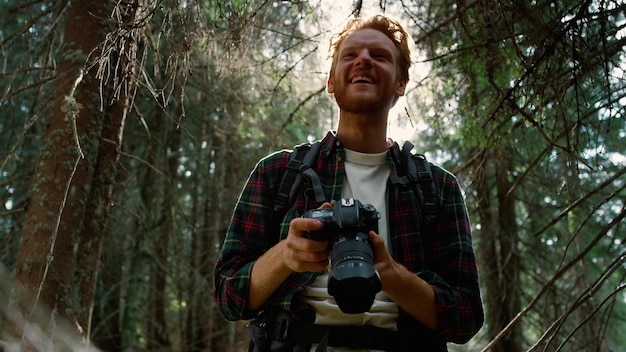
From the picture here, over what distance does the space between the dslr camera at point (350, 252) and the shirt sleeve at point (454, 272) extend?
1.23 feet

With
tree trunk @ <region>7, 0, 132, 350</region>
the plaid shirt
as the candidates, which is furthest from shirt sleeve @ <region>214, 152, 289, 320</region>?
tree trunk @ <region>7, 0, 132, 350</region>

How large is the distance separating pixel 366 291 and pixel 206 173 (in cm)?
833

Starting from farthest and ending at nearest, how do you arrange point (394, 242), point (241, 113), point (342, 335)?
point (241, 113) → point (394, 242) → point (342, 335)

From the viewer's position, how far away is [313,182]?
6.19 feet

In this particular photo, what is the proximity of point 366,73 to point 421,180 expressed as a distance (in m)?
0.49

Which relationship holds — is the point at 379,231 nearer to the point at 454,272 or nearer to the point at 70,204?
the point at 454,272

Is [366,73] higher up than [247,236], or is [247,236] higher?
[366,73]

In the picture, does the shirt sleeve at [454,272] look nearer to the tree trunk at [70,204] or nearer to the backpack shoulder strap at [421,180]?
the backpack shoulder strap at [421,180]

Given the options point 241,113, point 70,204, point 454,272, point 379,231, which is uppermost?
point 241,113

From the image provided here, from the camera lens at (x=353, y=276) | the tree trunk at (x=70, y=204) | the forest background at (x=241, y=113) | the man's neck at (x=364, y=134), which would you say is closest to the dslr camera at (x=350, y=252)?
the camera lens at (x=353, y=276)

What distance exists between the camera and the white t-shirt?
173 centimetres

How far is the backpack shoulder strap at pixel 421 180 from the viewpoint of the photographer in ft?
6.26

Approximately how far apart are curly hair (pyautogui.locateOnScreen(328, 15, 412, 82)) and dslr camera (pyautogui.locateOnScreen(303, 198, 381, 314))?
947 mm

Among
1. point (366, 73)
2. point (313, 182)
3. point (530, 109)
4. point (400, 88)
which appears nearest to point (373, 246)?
point (313, 182)
